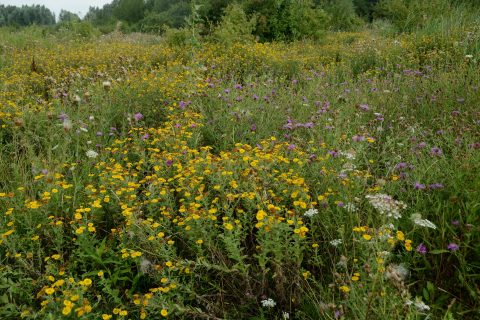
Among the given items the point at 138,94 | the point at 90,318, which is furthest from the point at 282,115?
the point at 90,318

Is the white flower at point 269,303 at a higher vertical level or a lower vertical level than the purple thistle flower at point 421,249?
lower

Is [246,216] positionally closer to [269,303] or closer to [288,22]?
[269,303]

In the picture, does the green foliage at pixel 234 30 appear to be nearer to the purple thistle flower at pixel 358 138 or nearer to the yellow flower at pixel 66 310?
the purple thistle flower at pixel 358 138

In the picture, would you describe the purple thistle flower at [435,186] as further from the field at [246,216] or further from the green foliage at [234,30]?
the green foliage at [234,30]

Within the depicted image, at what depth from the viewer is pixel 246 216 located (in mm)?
2127

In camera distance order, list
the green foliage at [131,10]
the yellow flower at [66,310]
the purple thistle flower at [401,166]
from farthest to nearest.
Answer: the green foliage at [131,10]
the purple thistle flower at [401,166]
the yellow flower at [66,310]

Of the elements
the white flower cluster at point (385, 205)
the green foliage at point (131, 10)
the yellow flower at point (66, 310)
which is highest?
the green foliage at point (131, 10)

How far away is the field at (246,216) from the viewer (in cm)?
183

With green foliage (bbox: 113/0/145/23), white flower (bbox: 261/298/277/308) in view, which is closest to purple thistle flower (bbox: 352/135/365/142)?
white flower (bbox: 261/298/277/308)

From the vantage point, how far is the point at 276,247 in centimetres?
186

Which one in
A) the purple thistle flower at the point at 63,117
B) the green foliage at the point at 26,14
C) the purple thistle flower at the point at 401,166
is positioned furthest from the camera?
the green foliage at the point at 26,14

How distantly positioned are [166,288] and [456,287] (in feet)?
4.58

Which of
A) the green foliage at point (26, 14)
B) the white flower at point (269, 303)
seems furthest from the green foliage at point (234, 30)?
the green foliage at point (26, 14)

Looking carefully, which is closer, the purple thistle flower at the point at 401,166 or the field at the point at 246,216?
the field at the point at 246,216
